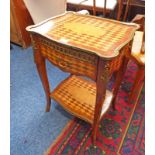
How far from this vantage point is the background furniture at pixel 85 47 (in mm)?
737

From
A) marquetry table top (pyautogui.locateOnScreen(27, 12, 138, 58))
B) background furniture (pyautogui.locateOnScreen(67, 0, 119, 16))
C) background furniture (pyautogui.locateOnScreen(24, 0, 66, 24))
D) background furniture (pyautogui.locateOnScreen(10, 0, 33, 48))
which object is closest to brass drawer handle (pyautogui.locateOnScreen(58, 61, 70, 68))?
marquetry table top (pyautogui.locateOnScreen(27, 12, 138, 58))

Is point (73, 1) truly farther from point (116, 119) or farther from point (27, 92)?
point (116, 119)

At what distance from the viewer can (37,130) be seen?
4.01 ft

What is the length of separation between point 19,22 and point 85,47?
1364 mm

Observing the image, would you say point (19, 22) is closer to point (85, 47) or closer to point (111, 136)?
point (85, 47)

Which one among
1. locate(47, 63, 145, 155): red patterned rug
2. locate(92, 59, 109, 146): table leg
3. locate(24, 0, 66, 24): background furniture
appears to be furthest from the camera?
locate(24, 0, 66, 24): background furniture

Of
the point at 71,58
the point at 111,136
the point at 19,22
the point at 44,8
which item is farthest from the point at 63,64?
the point at 19,22

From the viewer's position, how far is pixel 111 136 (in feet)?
3.88

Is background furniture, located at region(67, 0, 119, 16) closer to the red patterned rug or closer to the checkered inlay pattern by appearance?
the checkered inlay pattern

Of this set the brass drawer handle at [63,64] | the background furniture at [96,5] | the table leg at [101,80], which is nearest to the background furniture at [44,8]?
the background furniture at [96,5]

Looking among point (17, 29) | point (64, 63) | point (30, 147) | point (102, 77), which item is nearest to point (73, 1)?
point (17, 29)

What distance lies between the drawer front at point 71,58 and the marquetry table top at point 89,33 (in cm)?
3

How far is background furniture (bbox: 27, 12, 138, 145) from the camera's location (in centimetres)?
74

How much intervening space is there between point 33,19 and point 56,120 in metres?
1.16
